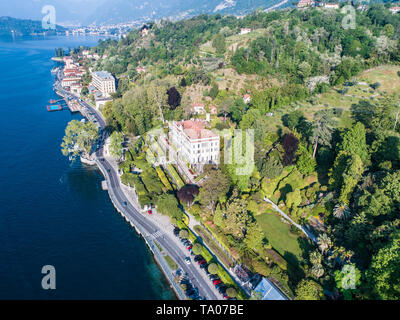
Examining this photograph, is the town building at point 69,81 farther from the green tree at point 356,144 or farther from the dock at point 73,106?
the green tree at point 356,144

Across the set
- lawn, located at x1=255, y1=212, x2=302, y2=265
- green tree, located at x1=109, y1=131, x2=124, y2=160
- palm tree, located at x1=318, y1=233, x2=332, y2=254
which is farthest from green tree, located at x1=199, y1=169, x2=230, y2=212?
green tree, located at x1=109, y1=131, x2=124, y2=160

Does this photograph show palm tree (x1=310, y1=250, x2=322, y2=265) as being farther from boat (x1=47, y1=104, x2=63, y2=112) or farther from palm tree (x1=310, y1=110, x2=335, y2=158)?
boat (x1=47, y1=104, x2=63, y2=112)

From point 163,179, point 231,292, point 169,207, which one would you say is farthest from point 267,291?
point 163,179

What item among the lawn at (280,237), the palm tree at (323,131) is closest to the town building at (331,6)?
the palm tree at (323,131)

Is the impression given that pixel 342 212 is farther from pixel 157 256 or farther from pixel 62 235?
pixel 62 235

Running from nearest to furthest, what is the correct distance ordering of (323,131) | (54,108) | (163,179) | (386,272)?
(386,272) → (323,131) → (163,179) → (54,108)
